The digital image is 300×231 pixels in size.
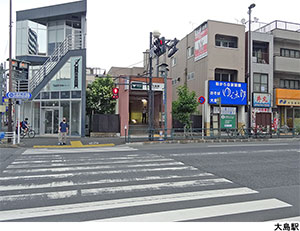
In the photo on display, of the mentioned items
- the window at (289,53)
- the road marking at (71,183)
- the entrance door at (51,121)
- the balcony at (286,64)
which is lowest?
the road marking at (71,183)

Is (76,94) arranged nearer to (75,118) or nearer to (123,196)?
(75,118)

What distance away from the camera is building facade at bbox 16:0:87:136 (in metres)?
21.9

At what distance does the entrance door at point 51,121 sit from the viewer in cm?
2248

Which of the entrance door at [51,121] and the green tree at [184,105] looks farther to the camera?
the entrance door at [51,121]

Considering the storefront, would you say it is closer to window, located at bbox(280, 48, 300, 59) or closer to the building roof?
window, located at bbox(280, 48, 300, 59)

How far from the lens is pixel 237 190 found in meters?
5.88

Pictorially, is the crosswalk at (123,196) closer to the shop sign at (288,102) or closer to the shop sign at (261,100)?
the shop sign at (261,100)

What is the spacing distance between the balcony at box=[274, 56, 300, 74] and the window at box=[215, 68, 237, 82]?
4.97m

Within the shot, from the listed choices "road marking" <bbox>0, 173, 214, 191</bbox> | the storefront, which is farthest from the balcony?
"road marking" <bbox>0, 173, 214, 191</bbox>

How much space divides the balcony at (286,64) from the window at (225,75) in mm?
4968

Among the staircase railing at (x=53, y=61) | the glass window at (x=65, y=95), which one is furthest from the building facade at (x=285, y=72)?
the glass window at (x=65, y=95)

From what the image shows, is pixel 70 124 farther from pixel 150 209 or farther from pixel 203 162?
pixel 150 209

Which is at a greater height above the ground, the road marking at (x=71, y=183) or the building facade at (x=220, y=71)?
the building facade at (x=220, y=71)
